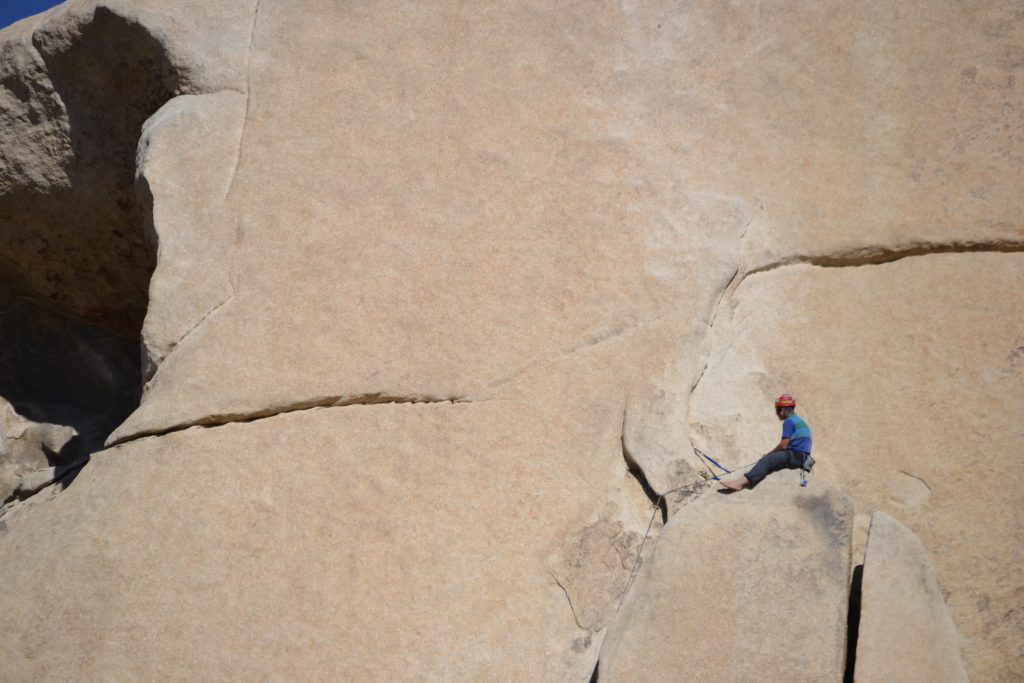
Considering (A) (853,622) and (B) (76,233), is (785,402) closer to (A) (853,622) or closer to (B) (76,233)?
(A) (853,622)

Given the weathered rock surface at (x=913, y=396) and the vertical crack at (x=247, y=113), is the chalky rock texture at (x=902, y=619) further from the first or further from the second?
the vertical crack at (x=247, y=113)

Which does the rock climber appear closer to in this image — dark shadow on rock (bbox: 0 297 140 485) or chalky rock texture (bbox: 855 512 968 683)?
chalky rock texture (bbox: 855 512 968 683)

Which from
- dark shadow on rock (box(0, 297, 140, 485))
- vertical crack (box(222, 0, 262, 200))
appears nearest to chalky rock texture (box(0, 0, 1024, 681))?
vertical crack (box(222, 0, 262, 200))

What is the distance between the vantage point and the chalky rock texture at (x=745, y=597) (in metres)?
2.12

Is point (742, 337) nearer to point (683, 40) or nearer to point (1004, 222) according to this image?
point (1004, 222)

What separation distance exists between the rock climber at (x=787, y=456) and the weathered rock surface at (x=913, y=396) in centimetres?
18

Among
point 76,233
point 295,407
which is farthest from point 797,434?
point 76,233

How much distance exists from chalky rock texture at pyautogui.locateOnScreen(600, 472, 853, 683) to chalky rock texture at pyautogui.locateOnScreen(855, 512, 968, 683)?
3.1 inches

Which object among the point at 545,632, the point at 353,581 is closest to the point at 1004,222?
the point at 545,632

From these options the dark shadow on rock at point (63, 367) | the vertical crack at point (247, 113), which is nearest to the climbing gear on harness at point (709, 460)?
the vertical crack at point (247, 113)

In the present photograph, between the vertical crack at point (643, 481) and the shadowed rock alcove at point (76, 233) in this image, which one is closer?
the vertical crack at point (643, 481)

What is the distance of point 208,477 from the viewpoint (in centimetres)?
272

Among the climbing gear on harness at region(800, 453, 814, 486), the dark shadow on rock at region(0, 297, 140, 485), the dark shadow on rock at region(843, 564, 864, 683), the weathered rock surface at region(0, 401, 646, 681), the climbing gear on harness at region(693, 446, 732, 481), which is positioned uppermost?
the climbing gear on harness at region(800, 453, 814, 486)

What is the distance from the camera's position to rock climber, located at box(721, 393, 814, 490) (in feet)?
8.25
